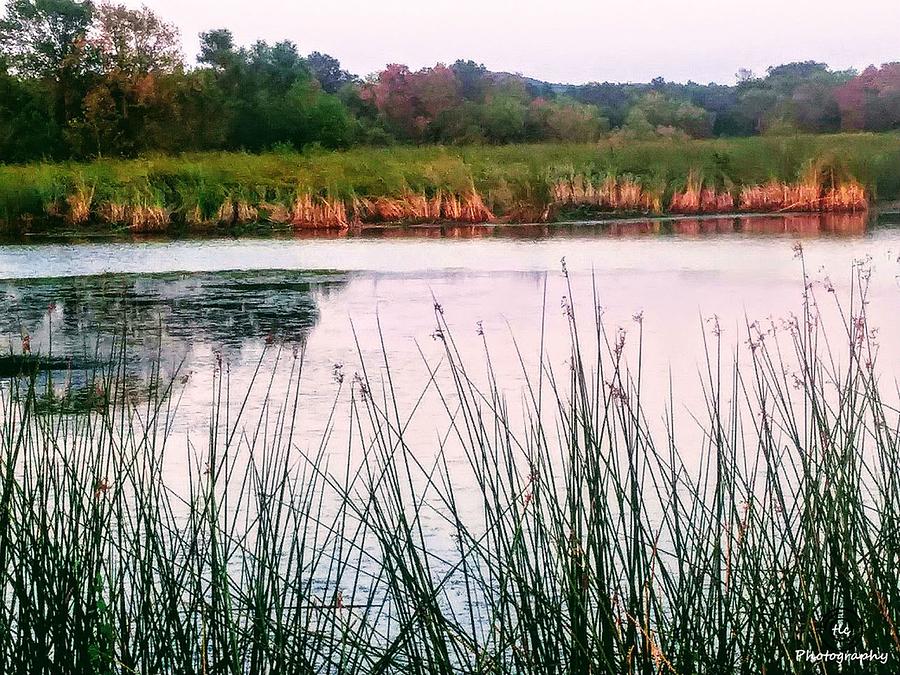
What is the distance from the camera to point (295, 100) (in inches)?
1422

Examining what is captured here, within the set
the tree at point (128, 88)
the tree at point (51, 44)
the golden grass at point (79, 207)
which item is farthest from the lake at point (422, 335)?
the tree at point (51, 44)

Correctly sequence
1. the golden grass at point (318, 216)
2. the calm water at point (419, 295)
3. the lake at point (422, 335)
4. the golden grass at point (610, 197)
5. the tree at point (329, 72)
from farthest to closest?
the tree at point (329, 72)
the golden grass at point (610, 197)
the golden grass at point (318, 216)
the calm water at point (419, 295)
the lake at point (422, 335)

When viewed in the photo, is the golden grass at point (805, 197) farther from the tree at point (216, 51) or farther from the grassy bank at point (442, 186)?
the tree at point (216, 51)

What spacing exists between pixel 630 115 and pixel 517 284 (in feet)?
105

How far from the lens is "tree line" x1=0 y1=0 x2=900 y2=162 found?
97.4 feet

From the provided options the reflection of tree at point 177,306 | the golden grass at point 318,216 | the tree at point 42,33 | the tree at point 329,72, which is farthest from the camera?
the tree at point 329,72

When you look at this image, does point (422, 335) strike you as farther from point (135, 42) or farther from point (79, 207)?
point (135, 42)

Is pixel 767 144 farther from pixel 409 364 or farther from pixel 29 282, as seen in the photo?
pixel 409 364

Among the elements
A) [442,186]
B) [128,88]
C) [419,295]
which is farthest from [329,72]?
[419,295]

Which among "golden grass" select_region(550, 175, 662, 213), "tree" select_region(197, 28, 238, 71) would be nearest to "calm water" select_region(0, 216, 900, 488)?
"golden grass" select_region(550, 175, 662, 213)

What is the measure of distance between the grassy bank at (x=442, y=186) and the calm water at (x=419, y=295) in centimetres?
179

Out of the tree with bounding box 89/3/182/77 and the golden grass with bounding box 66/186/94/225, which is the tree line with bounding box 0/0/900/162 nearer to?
the tree with bounding box 89/3/182/77

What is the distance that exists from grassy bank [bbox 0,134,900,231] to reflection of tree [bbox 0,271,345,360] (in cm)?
608

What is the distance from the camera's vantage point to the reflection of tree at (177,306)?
7.65m
